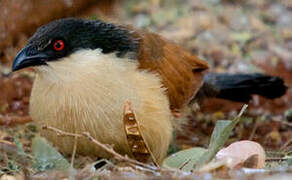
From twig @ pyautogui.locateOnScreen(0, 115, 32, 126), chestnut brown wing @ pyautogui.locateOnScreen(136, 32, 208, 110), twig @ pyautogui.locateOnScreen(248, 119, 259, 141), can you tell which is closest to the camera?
chestnut brown wing @ pyautogui.locateOnScreen(136, 32, 208, 110)

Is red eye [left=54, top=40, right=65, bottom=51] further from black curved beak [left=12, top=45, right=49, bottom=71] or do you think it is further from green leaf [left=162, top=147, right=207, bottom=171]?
green leaf [left=162, top=147, right=207, bottom=171]

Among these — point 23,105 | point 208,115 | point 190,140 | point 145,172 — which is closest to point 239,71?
point 208,115

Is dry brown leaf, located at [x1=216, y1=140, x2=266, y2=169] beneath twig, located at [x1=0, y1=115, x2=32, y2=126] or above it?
above

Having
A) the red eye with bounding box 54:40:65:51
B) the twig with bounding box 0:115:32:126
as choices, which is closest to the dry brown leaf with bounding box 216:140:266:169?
the red eye with bounding box 54:40:65:51

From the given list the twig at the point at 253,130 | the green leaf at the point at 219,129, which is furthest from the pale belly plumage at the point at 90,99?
the twig at the point at 253,130

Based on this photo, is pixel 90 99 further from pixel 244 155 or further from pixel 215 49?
pixel 215 49
